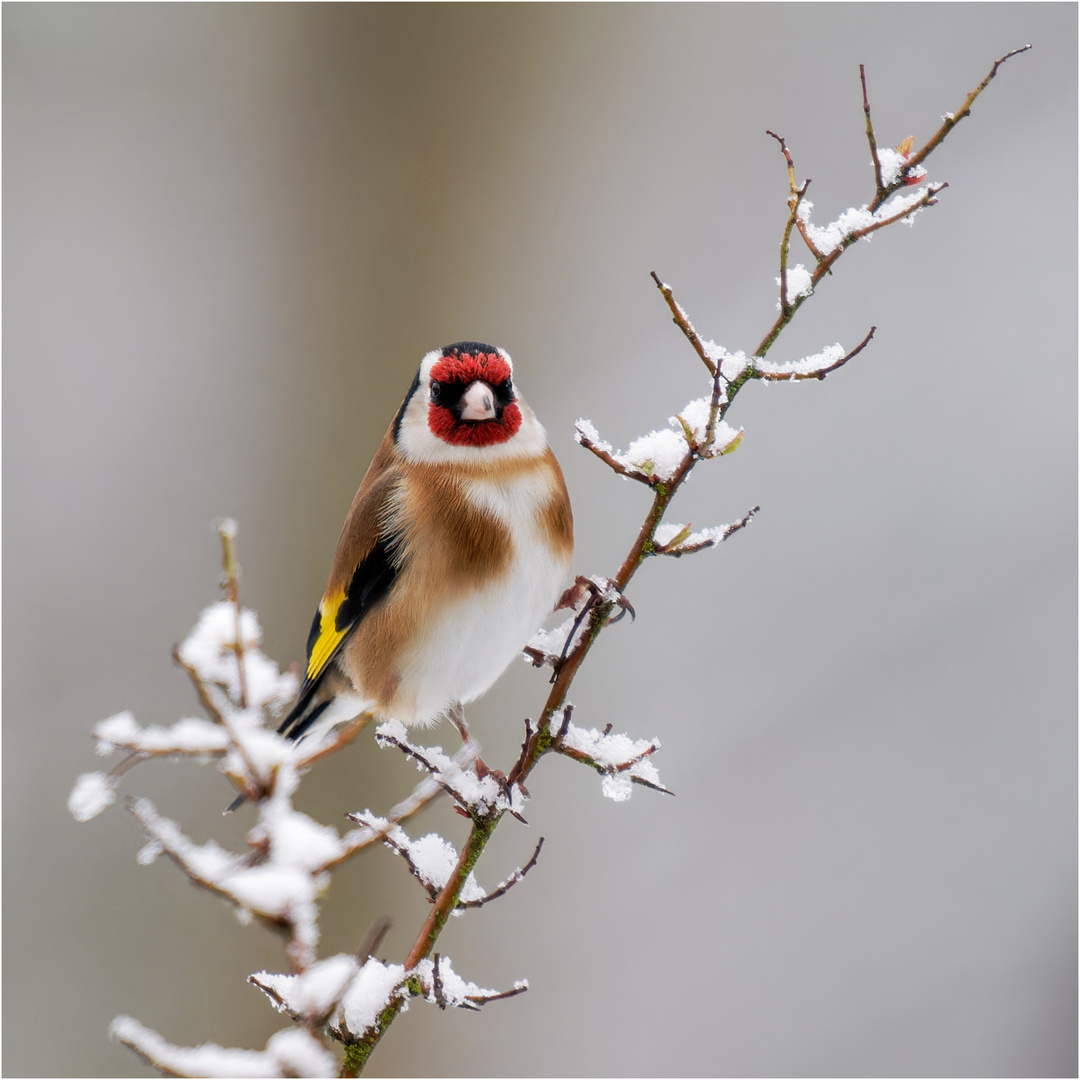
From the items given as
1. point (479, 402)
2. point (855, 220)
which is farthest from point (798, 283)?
point (479, 402)

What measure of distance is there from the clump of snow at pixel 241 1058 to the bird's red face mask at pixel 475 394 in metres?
0.62

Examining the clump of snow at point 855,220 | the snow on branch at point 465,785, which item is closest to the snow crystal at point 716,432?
the clump of snow at point 855,220

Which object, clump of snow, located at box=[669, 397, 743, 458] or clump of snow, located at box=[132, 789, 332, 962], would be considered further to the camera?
clump of snow, located at box=[669, 397, 743, 458]

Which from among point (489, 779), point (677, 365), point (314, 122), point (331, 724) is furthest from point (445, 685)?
point (314, 122)

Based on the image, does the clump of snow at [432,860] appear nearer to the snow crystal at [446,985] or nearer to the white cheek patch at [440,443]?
the snow crystal at [446,985]

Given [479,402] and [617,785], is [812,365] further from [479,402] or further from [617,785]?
[479,402]

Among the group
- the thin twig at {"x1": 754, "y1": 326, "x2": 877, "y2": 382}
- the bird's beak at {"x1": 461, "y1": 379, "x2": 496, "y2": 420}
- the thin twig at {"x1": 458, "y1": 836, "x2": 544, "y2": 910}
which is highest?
the bird's beak at {"x1": 461, "y1": 379, "x2": 496, "y2": 420}

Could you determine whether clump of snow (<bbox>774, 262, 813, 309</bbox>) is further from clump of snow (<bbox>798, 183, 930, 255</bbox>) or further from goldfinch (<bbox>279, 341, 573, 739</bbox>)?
goldfinch (<bbox>279, 341, 573, 739</bbox>)

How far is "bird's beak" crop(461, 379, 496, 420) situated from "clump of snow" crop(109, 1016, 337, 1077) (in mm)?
613

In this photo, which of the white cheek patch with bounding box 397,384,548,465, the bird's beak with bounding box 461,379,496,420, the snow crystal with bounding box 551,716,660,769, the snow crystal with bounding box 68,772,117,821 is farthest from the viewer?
the white cheek patch with bounding box 397,384,548,465

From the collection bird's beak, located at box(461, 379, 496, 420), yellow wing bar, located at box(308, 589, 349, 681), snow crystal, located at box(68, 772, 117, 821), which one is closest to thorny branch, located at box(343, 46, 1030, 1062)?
snow crystal, located at box(68, 772, 117, 821)

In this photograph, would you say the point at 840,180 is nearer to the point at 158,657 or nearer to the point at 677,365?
the point at 677,365

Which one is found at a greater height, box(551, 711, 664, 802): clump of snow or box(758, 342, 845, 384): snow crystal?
box(758, 342, 845, 384): snow crystal

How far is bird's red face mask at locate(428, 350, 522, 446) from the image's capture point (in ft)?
3.11
